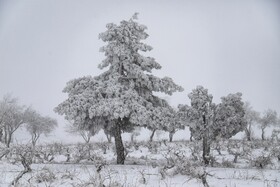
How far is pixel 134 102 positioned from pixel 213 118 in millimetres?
5409

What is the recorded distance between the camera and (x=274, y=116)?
58812mm

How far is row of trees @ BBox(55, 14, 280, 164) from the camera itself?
55.9ft

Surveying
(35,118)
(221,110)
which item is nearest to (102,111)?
(221,110)

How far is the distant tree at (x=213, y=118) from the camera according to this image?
58.4ft

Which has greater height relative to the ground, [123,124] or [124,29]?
[124,29]

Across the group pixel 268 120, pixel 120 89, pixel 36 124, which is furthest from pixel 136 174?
pixel 268 120

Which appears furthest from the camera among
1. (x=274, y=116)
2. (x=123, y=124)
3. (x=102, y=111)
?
(x=274, y=116)

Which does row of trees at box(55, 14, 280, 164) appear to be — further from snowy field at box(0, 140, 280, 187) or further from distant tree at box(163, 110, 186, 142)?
snowy field at box(0, 140, 280, 187)

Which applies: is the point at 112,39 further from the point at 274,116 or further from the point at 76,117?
the point at 274,116

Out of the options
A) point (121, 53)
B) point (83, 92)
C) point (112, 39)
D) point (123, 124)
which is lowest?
point (123, 124)

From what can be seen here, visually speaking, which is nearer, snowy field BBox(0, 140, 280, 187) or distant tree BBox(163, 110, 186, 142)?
snowy field BBox(0, 140, 280, 187)

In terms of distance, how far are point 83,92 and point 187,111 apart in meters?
6.96

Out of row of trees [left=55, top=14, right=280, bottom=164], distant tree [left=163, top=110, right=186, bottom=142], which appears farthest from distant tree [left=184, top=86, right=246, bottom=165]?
distant tree [left=163, top=110, right=186, bottom=142]

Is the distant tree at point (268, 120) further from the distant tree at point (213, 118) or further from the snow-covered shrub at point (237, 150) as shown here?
the distant tree at point (213, 118)
